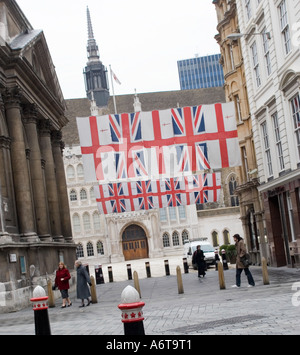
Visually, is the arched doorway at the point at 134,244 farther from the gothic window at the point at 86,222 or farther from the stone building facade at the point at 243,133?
the stone building facade at the point at 243,133

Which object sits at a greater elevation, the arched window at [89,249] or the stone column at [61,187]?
the stone column at [61,187]

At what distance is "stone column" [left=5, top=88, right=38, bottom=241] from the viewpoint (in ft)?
82.2

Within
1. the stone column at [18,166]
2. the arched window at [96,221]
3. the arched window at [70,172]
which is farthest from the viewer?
the arched window at [70,172]

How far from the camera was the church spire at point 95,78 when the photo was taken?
95.1m

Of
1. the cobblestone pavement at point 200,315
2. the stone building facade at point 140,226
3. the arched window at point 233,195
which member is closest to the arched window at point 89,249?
the stone building facade at point 140,226

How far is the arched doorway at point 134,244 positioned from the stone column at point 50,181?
155ft

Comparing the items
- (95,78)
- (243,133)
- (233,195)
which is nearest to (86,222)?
(233,195)

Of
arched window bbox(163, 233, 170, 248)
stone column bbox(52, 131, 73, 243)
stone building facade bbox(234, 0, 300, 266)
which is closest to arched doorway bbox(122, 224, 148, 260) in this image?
arched window bbox(163, 233, 170, 248)

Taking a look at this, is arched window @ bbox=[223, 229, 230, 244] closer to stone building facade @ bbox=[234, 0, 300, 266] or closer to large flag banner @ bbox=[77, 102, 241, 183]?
stone building facade @ bbox=[234, 0, 300, 266]

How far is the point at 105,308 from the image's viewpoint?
18.8m

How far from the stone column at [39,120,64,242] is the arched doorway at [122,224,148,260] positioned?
47163 mm

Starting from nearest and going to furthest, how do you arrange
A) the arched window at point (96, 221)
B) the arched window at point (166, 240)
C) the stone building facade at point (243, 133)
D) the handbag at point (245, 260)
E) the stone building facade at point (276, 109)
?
the handbag at point (245, 260), the stone building facade at point (276, 109), the stone building facade at point (243, 133), the arched window at point (166, 240), the arched window at point (96, 221)

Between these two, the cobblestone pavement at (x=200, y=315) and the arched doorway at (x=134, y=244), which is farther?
the arched doorway at (x=134, y=244)
